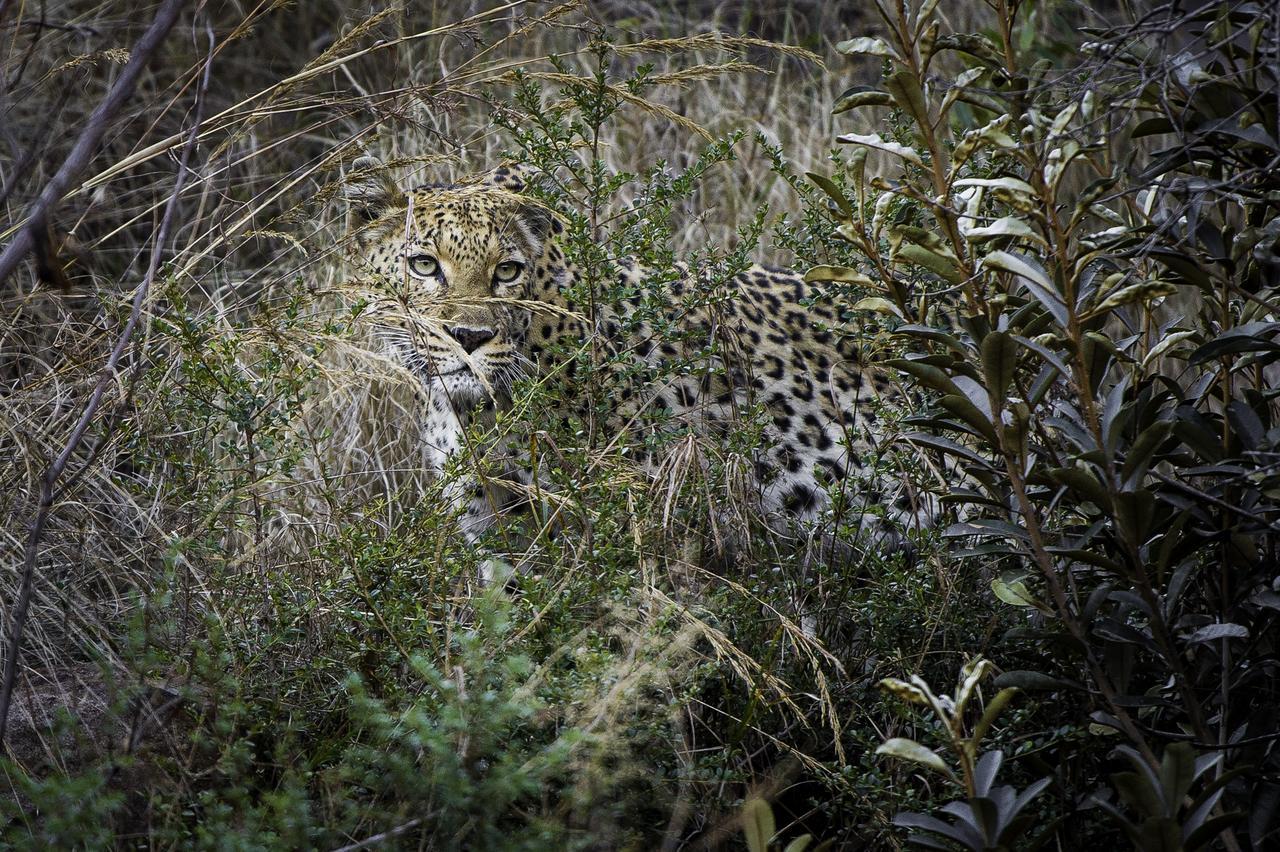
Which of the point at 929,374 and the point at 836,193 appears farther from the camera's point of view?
the point at 836,193

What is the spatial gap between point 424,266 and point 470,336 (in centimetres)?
44

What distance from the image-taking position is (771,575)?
3.47 meters

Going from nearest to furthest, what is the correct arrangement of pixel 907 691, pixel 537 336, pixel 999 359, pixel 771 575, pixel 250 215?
pixel 907 691, pixel 999 359, pixel 771 575, pixel 250 215, pixel 537 336

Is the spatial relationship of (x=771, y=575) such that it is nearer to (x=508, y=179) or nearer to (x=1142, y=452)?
(x=1142, y=452)

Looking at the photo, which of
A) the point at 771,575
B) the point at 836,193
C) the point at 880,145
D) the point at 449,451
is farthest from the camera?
the point at 449,451

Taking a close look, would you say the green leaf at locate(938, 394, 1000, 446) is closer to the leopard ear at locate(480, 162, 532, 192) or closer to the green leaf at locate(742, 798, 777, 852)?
the green leaf at locate(742, 798, 777, 852)

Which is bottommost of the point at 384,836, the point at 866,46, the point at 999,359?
the point at 384,836

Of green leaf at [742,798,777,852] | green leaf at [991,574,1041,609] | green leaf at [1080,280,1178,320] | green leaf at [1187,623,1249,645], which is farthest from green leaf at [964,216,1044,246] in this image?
green leaf at [742,798,777,852]

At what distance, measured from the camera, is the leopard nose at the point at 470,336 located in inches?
185

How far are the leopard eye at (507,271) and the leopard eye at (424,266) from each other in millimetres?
244

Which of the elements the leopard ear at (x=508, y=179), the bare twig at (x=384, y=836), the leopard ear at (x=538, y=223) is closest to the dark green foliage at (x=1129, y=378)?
the bare twig at (x=384, y=836)

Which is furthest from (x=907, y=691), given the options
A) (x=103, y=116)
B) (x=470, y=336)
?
(x=470, y=336)

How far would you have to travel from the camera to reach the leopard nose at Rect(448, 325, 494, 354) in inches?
185

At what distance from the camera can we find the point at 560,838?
235cm
